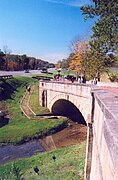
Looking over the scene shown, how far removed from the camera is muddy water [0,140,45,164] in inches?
651

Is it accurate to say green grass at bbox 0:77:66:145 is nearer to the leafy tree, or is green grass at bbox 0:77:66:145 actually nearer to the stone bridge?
the stone bridge

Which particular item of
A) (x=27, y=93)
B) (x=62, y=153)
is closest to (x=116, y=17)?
(x=62, y=153)

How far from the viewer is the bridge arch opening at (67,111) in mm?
26688

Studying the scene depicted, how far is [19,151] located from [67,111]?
12210 mm

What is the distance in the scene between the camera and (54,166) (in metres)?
13.3

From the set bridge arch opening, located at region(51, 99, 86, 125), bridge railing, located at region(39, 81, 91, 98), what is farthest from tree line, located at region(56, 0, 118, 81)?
bridge arch opening, located at region(51, 99, 86, 125)

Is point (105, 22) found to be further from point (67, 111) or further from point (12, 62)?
point (12, 62)

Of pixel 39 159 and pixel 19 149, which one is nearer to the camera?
pixel 39 159

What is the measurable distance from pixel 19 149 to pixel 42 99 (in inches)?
437

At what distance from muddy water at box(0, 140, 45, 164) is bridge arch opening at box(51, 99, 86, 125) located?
7.73 m

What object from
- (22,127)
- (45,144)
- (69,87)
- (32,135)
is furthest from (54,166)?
(22,127)

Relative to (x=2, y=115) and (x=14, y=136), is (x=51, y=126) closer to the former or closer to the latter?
(x=14, y=136)

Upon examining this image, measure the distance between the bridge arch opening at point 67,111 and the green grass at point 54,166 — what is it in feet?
33.1

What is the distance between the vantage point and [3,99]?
3234 cm
